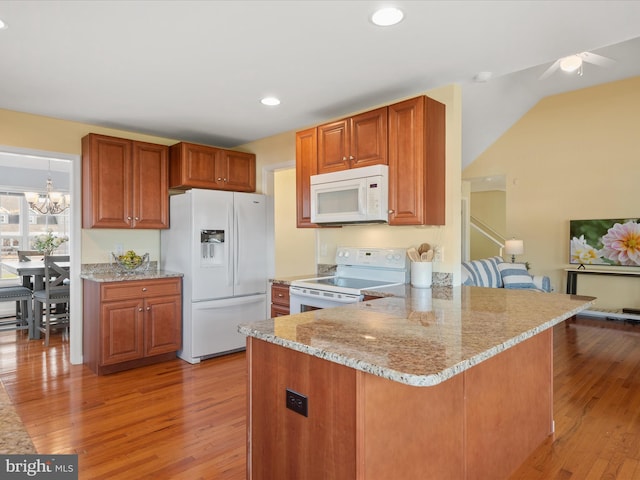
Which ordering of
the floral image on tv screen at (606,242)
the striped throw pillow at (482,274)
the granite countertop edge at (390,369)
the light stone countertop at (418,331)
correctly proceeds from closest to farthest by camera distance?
the granite countertop edge at (390,369), the light stone countertop at (418,331), the striped throw pillow at (482,274), the floral image on tv screen at (606,242)

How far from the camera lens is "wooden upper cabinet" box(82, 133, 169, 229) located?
12.2 ft

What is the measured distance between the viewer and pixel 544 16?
1999 millimetres

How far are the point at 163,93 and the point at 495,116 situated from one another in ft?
15.1

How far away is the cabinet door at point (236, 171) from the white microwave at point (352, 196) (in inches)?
56.6

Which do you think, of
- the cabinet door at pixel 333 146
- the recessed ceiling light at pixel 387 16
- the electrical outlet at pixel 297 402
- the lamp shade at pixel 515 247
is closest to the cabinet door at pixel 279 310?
the cabinet door at pixel 333 146

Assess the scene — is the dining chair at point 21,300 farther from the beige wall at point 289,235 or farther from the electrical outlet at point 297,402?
the electrical outlet at point 297,402

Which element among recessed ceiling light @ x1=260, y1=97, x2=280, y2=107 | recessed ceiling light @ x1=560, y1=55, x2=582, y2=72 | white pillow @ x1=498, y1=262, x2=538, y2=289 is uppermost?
recessed ceiling light @ x1=560, y1=55, x2=582, y2=72

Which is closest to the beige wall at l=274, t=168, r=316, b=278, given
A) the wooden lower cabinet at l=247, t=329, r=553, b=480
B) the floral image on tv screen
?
the floral image on tv screen

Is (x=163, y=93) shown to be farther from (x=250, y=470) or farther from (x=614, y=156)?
(x=614, y=156)

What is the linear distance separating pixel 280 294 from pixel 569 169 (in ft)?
17.1

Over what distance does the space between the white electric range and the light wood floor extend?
35.8 inches

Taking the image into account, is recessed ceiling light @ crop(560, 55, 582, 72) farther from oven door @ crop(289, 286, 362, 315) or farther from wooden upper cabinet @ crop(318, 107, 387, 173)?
oven door @ crop(289, 286, 362, 315)

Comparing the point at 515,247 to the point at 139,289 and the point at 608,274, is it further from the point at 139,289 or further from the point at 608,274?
the point at 139,289

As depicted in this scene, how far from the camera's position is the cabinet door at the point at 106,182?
3691 mm
